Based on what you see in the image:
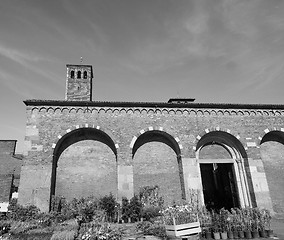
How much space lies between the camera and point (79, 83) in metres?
20.6

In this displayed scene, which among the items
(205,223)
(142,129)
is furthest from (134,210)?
(142,129)

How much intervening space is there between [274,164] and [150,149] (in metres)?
8.96

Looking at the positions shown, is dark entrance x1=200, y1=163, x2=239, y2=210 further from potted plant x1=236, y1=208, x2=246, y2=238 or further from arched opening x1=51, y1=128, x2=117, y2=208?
arched opening x1=51, y1=128, x2=117, y2=208

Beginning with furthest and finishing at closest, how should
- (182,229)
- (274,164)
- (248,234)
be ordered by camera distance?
1. (274,164)
2. (248,234)
3. (182,229)

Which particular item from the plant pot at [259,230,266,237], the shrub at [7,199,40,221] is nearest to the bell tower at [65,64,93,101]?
the shrub at [7,199,40,221]

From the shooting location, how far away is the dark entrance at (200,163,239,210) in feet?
52.5

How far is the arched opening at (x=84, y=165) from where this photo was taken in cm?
1396

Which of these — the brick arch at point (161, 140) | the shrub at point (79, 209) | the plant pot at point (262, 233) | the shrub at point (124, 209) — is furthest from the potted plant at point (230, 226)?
the shrub at point (79, 209)

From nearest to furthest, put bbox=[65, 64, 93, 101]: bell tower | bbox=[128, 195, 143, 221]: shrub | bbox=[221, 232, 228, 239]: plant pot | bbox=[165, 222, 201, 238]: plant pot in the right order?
bbox=[165, 222, 201, 238]: plant pot, bbox=[221, 232, 228, 239]: plant pot, bbox=[128, 195, 143, 221]: shrub, bbox=[65, 64, 93, 101]: bell tower

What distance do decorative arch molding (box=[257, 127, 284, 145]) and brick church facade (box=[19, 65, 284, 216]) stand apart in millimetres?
66

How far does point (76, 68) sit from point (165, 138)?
1139 centimetres

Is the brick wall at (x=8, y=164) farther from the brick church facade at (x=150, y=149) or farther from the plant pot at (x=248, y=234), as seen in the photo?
the plant pot at (x=248, y=234)

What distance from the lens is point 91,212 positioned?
36.0ft

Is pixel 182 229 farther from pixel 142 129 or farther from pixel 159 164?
pixel 142 129
